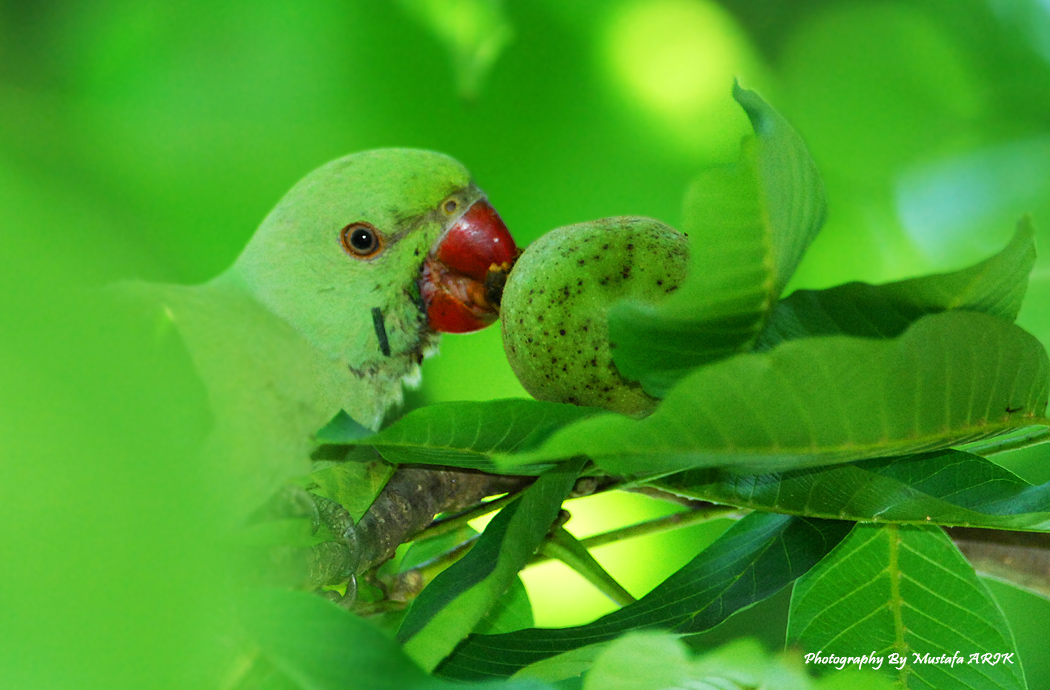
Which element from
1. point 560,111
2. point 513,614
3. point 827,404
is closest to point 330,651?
point 827,404

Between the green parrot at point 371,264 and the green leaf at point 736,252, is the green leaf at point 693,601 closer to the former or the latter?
the green leaf at point 736,252

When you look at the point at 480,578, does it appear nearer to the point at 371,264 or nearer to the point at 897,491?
the point at 897,491

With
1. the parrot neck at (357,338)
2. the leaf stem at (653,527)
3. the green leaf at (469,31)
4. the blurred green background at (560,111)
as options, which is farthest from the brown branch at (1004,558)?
the green leaf at (469,31)

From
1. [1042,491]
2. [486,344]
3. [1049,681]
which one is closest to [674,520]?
[1042,491]

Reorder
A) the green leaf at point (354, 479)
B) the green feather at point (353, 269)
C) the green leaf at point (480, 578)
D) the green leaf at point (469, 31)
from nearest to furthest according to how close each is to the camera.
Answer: the green leaf at point (480, 578) < the green leaf at point (354, 479) < the green feather at point (353, 269) < the green leaf at point (469, 31)

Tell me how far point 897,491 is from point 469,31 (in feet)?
3.62

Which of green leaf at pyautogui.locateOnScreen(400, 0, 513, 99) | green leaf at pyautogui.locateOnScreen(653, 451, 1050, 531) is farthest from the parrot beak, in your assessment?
green leaf at pyautogui.locateOnScreen(400, 0, 513, 99)

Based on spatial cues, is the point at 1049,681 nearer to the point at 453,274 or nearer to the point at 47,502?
the point at 453,274

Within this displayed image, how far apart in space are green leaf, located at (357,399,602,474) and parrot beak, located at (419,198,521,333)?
1.23ft

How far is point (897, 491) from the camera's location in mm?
493

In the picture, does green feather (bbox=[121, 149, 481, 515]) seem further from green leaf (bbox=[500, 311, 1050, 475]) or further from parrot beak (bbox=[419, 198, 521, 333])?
green leaf (bbox=[500, 311, 1050, 475])

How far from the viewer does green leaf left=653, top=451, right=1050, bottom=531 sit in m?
0.48

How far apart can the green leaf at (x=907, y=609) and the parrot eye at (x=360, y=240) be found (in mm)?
550

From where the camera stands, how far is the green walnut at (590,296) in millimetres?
548
